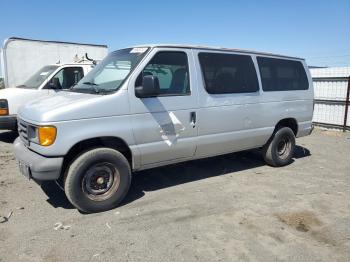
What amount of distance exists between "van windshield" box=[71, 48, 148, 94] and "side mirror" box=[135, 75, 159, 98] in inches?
10.6

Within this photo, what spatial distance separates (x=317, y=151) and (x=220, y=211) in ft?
15.8

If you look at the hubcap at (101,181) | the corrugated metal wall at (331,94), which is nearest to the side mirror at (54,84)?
the hubcap at (101,181)

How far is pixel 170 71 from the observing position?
496cm

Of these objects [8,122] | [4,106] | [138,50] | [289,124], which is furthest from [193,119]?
[4,106]

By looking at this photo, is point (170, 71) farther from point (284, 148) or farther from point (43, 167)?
point (284, 148)

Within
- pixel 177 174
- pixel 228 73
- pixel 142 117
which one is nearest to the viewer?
pixel 142 117

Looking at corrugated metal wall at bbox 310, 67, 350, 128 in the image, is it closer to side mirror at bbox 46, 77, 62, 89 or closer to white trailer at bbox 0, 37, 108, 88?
white trailer at bbox 0, 37, 108, 88

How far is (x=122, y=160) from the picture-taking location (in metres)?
4.50

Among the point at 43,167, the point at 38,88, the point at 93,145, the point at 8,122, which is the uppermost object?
the point at 38,88

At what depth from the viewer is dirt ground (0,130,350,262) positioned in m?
3.53

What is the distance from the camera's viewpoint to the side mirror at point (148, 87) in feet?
14.4

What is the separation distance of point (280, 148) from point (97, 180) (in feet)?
12.9

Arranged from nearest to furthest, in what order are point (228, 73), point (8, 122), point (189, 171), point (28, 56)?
point (228, 73), point (189, 171), point (8, 122), point (28, 56)

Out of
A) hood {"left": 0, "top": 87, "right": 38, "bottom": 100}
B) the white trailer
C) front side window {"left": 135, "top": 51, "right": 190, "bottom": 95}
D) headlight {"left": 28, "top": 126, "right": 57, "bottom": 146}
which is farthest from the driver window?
headlight {"left": 28, "top": 126, "right": 57, "bottom": 146}
